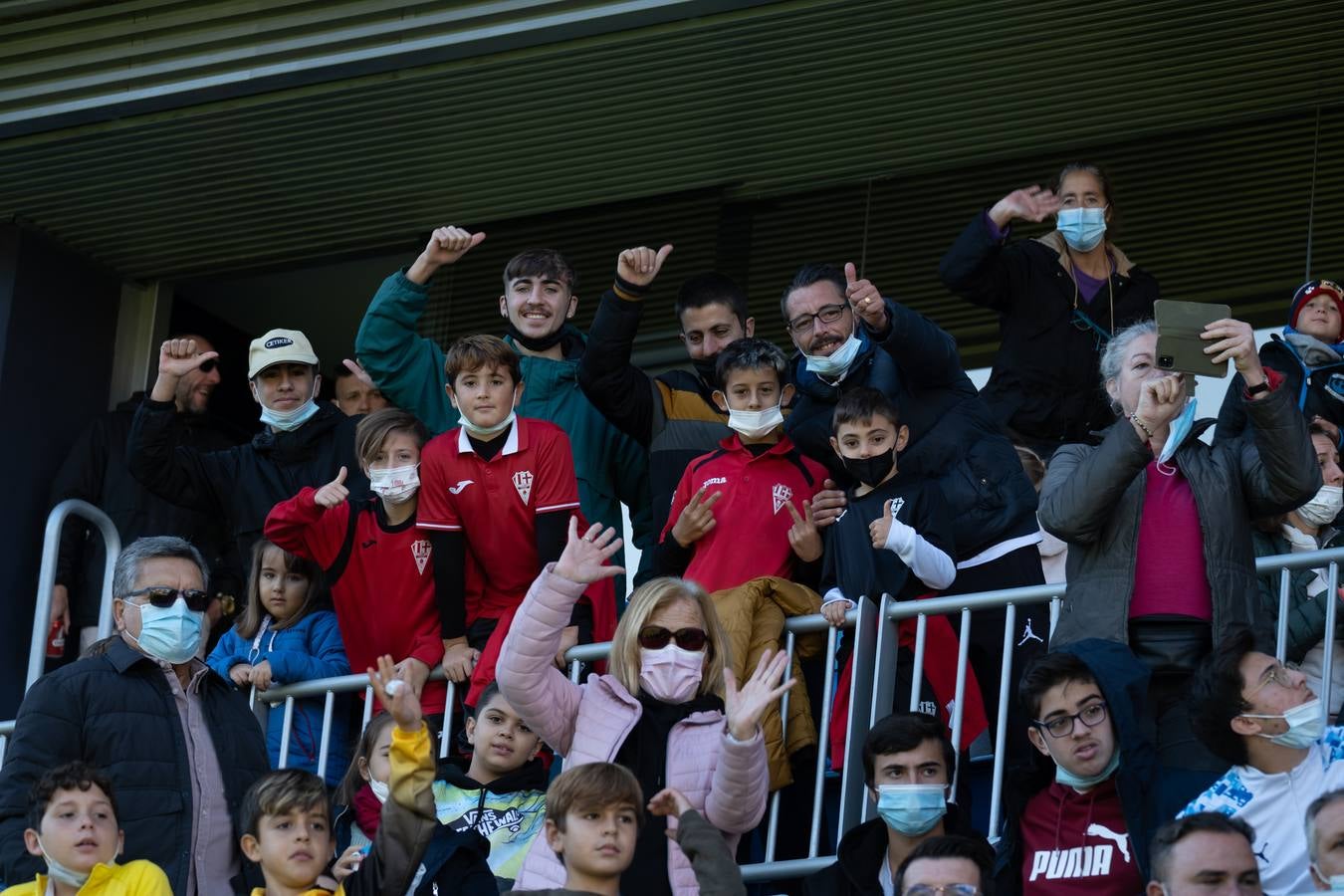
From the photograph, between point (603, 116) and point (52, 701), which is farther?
point (603, 116)

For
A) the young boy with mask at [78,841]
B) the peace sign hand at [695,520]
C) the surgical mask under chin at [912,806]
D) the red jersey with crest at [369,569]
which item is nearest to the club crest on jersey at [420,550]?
the red jersey with crest at [369,569]

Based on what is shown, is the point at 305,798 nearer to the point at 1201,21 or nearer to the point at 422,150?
the point at 422,150

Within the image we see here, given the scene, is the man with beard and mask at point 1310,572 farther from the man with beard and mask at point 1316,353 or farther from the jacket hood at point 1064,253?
the jacket hood at point 1064,253

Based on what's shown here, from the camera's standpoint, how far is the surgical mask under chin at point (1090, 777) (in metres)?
6.78

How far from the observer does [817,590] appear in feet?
27.5

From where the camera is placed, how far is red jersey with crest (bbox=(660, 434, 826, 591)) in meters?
8.18

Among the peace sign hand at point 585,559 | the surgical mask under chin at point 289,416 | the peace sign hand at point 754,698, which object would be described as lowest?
the peace sign hand at point 754,698

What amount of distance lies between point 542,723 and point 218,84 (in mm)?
5177

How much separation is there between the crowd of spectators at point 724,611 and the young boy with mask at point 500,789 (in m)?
0.01

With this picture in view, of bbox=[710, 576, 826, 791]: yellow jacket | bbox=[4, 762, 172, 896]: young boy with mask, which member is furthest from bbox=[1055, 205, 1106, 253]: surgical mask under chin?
bbox=[4, 762, 172, 896]: young boy with mask

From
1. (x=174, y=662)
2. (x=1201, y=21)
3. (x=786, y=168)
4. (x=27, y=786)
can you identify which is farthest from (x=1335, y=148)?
(x=27, y=786)

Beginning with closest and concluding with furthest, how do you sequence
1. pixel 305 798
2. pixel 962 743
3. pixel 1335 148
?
1. pixel 305 798
2. pixel 962 743
3. pixel 1335 148

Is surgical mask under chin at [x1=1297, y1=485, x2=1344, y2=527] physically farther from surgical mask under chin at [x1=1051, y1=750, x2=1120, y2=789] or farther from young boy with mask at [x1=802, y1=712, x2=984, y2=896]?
young boy with mask at [x1=802, y1=712, x2=984, y2=896]

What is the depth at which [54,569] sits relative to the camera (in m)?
10.2
